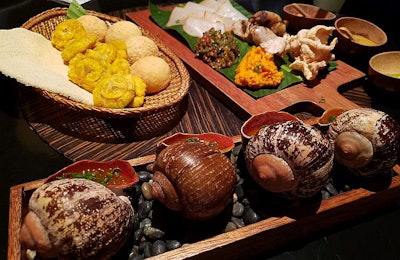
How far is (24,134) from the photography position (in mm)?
1879

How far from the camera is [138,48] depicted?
230 centimetres

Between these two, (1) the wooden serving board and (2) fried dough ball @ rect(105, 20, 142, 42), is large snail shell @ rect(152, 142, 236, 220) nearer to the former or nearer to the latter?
(1) the wooden serving board

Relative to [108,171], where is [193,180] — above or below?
above

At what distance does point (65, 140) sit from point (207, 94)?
95cm

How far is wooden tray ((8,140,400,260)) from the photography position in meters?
1.21

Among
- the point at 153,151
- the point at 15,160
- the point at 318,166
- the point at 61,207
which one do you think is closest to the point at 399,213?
the point at 318,166

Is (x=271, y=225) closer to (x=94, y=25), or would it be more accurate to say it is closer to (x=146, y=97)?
(x=146, y=97)

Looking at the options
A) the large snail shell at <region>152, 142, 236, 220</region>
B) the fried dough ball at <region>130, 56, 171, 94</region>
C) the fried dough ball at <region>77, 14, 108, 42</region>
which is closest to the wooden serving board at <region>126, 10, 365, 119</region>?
the fried dough ball at <region>130, 56, 171, 94</region>

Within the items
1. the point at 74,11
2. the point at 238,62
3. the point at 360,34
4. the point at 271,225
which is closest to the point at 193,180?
the point at 271,225

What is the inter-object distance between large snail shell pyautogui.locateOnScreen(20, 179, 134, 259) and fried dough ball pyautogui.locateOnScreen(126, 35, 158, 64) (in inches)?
52.1

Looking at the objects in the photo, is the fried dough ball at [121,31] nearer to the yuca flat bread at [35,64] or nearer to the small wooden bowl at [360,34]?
the yuca flat bread at [35,64]

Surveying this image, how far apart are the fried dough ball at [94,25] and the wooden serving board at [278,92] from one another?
51 centimetres

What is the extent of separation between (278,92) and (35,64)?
4.79 ft

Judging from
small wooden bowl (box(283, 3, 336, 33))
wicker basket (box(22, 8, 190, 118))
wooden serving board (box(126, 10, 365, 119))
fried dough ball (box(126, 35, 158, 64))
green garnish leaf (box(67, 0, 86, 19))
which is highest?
small wooden bowl (box(283, 3, 336, 33))
